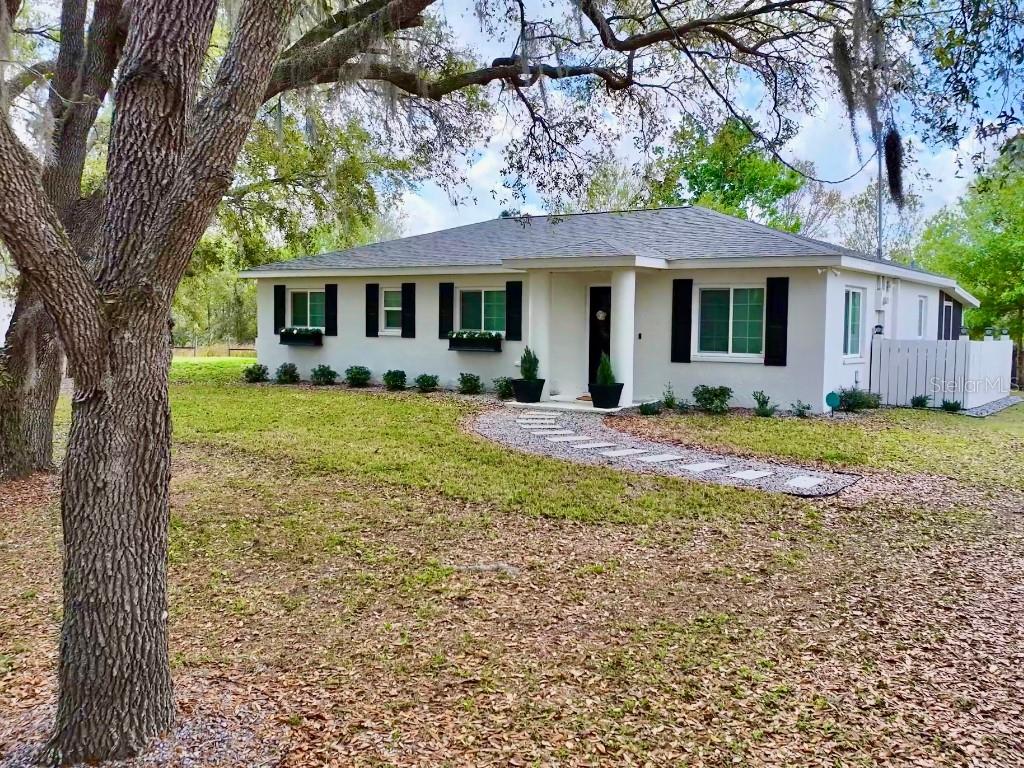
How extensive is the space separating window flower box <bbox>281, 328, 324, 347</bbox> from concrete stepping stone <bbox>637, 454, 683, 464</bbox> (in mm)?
9707

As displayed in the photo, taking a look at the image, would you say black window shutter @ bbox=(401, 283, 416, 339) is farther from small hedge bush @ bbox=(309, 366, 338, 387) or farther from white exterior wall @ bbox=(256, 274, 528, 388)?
small hedge bush @ bbox=(309, 366, 338, 387)

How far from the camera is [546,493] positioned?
655 cm

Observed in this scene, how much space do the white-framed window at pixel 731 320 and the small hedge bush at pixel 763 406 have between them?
69cm

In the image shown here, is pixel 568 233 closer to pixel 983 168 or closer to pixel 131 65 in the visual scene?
pixel 983 168

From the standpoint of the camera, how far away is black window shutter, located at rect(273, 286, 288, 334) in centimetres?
1670

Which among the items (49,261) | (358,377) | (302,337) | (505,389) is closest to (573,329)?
(505,389)

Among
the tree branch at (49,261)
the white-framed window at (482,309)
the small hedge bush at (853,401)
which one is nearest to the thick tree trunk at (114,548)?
the tree branch at (49,261)

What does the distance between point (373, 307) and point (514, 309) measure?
3.33 meters

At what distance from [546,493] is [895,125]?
386 cm

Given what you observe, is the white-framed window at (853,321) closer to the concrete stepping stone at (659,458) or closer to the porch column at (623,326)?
the porch column at (623,326)

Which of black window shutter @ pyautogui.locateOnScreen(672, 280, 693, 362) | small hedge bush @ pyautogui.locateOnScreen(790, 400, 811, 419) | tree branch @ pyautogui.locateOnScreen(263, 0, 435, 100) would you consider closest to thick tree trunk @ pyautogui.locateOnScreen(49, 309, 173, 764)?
tree branch @ pyautogui.locateOnScreen(263, 0, 435, 100)

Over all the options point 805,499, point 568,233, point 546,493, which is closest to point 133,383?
point 546,493

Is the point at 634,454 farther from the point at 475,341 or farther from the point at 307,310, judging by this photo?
the point at 307,310

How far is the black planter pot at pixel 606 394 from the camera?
11.7 meters
